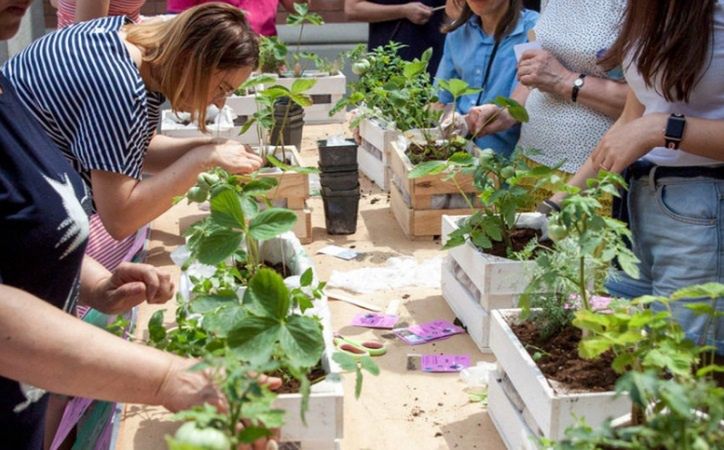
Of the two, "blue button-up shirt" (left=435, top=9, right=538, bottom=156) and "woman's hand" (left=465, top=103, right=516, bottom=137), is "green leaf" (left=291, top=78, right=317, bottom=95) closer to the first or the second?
"woman's hand" (left=465, top=103, right=516, bottom=137)

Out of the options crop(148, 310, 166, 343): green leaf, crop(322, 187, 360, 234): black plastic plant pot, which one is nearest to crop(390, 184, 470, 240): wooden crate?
crop(322, 187, 360, 234): black plastic plant pot

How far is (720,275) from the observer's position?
169 cm

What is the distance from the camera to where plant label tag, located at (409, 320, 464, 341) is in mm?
2078

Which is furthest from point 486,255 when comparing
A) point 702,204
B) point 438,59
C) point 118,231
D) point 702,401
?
point 438,59

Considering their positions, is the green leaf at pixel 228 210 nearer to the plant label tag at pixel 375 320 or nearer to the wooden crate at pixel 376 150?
the plant label tag at pixel 375 320

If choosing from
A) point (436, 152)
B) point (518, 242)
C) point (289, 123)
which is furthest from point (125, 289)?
point (289, 123)

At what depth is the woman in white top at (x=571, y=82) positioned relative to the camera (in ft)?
7.79

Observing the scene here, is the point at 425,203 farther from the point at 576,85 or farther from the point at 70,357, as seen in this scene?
the point at 70,357

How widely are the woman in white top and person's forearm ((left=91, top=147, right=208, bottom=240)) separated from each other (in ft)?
3.08

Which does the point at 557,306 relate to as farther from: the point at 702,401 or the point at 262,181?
the point at 702,401

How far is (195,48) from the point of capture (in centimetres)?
223

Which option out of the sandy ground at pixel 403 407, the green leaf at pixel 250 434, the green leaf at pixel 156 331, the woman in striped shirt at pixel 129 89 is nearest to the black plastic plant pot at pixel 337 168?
the sandy ground at pixel 403 407

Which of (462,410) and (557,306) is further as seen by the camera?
(462,410)

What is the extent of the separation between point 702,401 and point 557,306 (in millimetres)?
759
